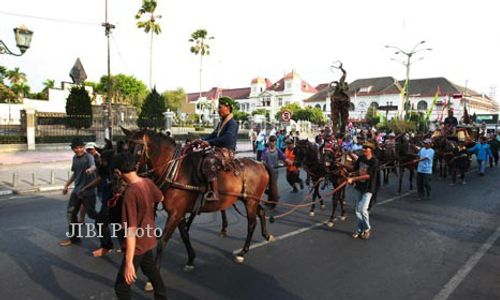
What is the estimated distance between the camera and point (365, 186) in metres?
7.11

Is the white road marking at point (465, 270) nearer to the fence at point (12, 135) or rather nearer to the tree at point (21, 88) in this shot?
the fence at point (12, 135)

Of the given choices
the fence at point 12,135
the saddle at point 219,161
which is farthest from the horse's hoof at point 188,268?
the fence at point 12,135

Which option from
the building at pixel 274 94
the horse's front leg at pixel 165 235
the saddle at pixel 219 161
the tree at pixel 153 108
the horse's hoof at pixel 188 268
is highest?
the building at pixel 274 94

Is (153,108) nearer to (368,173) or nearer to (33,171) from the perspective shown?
(33,171)

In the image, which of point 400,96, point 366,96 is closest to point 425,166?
point 400,96

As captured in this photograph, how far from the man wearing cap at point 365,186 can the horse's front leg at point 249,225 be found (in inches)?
82.4

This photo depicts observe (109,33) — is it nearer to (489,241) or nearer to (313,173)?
(313,173)

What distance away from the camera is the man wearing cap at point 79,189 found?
21.0 feet

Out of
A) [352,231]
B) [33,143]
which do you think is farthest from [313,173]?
[33,143]

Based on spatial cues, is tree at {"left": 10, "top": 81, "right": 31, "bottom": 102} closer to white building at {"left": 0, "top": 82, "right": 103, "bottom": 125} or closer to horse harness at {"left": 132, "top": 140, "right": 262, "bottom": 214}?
white building at {"left": 0, "top": 82, "right": 103, "bottom": 125}

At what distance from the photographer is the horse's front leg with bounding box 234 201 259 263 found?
575 cm

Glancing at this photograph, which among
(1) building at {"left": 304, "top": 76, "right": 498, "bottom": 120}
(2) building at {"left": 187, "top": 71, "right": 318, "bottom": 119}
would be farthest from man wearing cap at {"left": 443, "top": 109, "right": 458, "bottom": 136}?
(2) building at {"left": 187, "top": 71, "right": 318, "bottom": 119}

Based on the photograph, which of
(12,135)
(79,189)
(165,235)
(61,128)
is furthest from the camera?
(61,128)

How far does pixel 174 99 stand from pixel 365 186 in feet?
250
